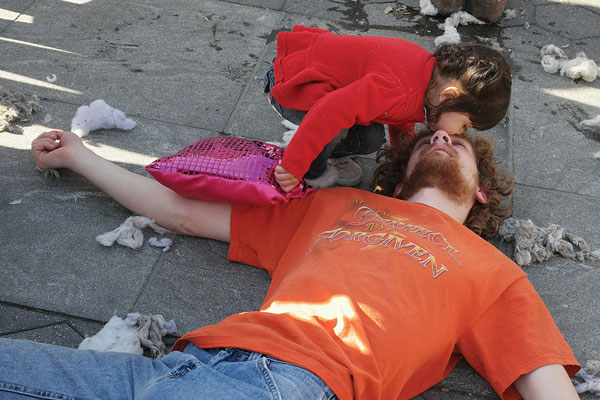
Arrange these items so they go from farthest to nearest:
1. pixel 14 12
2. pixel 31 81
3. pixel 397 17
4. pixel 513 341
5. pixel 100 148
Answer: pixel 397 17 < pixel 14 12 < pixel 31 81 < pixel 100 148 < pixel 513 341

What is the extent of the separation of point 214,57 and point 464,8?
179 cm

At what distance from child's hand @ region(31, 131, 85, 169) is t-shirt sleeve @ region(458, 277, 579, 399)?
181 cm

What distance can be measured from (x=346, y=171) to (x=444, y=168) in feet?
1.86

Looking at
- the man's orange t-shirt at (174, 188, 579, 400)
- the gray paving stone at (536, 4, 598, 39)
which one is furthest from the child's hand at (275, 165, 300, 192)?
the gray paving stone at (536, 4, 598, 39)

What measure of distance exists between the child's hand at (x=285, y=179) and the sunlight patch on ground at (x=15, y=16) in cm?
229

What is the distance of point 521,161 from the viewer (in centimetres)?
319

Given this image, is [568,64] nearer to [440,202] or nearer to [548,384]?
[440,202]

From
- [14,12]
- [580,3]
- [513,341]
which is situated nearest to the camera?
[513,341]

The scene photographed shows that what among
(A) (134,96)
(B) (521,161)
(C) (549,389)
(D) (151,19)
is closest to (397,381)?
(C) (549,389)

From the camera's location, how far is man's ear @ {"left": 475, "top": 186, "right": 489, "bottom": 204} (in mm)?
2617

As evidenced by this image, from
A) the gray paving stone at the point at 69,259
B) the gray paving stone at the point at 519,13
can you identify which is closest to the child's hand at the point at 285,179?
Answer: the gray paving stone at the point at 69,259

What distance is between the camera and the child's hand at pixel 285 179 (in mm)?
2428

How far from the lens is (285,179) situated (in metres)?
2.43

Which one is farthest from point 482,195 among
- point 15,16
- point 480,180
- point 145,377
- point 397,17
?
point 15,16
